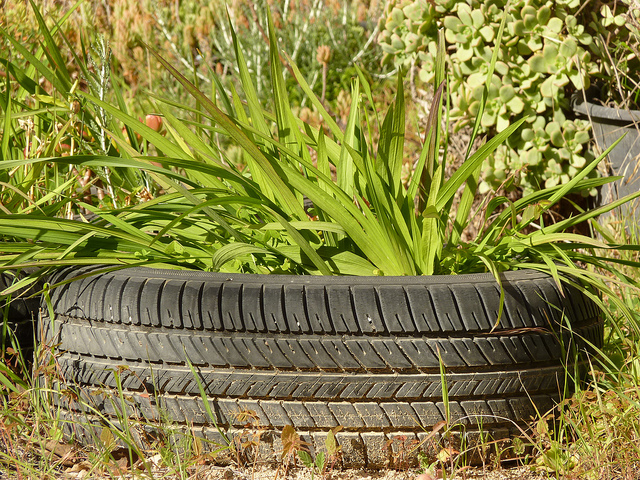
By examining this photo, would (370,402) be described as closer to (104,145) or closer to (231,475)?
(231,475)

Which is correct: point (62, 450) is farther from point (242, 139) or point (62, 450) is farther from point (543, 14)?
point (543, 14)

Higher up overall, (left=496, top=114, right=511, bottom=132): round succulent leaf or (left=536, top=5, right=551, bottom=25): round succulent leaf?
(left=536, top=5, right=551, bottom=25): round succulent leaf

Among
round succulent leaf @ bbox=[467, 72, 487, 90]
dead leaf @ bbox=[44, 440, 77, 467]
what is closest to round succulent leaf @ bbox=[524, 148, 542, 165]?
round succulent leaf @ bbox=[467, 72, 487, 90]

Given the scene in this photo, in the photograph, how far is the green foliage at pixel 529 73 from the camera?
2.78 m

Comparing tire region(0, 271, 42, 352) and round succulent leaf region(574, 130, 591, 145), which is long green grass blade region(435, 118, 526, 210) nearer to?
tire region(0, 271, 42, 352)

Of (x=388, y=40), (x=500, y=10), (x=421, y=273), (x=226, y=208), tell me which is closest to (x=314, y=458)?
(x=421, y=273)

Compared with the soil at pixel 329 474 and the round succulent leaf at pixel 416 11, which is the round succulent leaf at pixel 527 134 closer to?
the round succulent leaf at pixel 416 11

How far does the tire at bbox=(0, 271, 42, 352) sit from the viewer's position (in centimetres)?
171

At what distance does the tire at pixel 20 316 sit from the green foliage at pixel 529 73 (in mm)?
2053

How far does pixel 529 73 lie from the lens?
285 centimetres

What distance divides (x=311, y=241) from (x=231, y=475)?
0.60 m

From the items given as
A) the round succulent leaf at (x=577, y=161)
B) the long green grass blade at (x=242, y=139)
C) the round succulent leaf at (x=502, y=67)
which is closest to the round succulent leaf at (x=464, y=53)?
the round succulent leaf at (x=502, y=67)

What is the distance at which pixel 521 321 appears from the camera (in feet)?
4.52

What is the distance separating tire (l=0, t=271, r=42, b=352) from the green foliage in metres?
2.05
